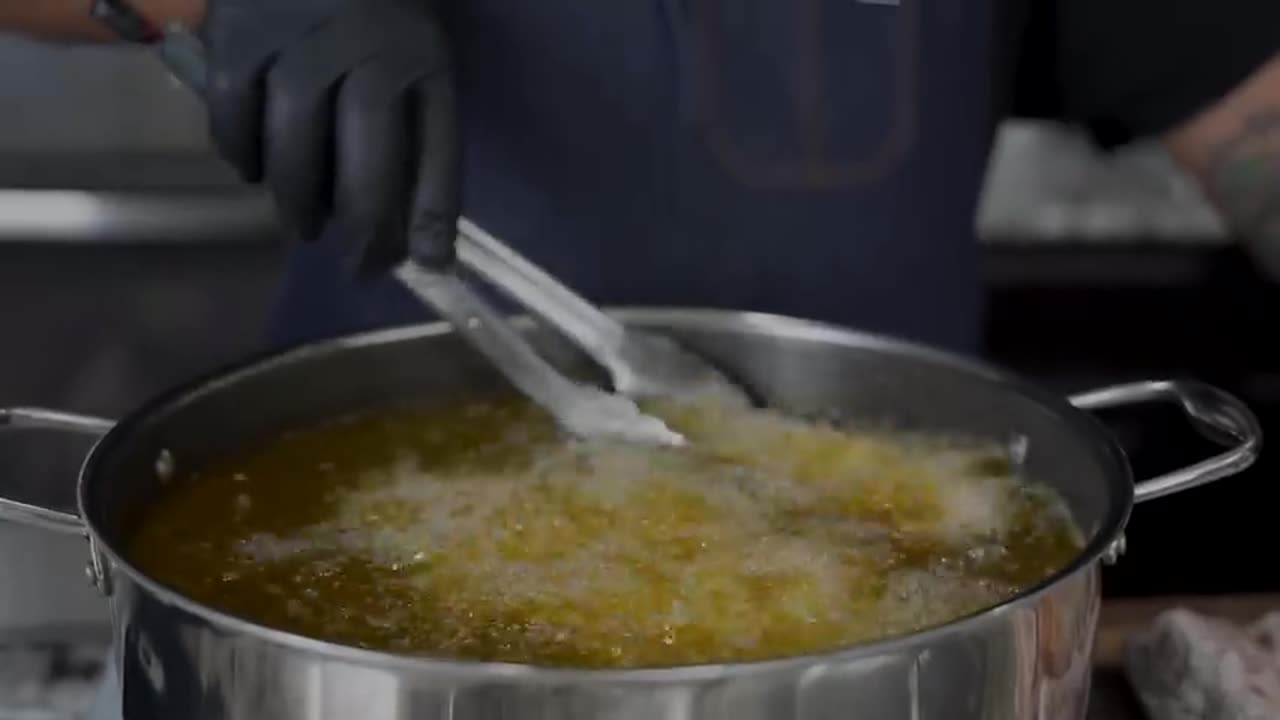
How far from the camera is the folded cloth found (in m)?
0.68

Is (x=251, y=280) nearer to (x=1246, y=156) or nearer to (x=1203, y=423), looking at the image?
(x=1246, y=156)

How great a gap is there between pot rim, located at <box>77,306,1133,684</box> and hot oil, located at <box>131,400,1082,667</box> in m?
0.05

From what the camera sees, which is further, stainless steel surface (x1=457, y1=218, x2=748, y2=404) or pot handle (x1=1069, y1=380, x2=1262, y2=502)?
stainless steel surface (x1=457, y1=218, x2=748, y2=404)

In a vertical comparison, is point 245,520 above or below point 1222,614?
above

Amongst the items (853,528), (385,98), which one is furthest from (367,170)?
(853,528)

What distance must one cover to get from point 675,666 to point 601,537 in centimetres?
21

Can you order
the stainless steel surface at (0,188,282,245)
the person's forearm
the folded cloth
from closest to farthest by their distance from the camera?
the folded cloth → the person's forearm → the stainless steel surface at (0,188,282,245)

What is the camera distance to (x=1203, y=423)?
65cm

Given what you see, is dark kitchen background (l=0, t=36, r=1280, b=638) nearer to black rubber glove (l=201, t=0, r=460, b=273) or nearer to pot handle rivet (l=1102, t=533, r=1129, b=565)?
black rubber glove (l=201, t=0, r=460, b=273)

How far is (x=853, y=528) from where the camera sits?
65 centimetres

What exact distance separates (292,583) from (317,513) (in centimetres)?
8

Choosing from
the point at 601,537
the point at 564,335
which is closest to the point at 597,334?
the point at 564,335

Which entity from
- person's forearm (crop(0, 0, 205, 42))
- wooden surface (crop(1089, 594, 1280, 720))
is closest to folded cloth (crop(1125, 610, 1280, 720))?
wooden surface (crop(1089, 594, 1280, 720))

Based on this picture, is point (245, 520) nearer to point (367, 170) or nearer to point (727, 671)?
point (367, 170)
